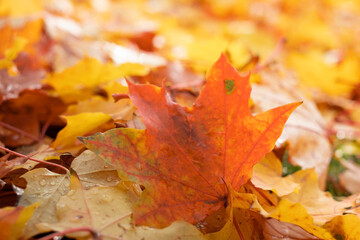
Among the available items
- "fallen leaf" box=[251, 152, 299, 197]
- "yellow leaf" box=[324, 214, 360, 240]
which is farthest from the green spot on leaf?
"yellow leaf" box=[324, 214, 360, 240]

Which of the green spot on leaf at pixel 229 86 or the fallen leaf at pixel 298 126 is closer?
the green spot on leaf at pixel 229 86

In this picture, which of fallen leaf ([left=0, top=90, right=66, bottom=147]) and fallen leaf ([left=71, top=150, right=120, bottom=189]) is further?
fallen leaf ([left=0, top=90, right=66, bottom=147])

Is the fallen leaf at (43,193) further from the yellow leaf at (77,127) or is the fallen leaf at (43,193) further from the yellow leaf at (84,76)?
the yellow leaf at (84,76)

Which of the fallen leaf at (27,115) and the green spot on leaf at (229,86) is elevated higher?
the green spot on leaf at (229,86)

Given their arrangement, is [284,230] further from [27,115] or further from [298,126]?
[27,115]

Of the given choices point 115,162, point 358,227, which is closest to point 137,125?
point 115,162

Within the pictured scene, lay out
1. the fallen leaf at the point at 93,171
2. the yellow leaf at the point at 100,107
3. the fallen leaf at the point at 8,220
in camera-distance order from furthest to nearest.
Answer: the yellow leaf at the point at 100,107
the fallen leaf at the point at 93,171
the fallen leaf at the point at 8,220

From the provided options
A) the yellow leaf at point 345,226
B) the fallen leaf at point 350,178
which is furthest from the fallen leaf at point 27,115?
the fallen leaf at point 350,178

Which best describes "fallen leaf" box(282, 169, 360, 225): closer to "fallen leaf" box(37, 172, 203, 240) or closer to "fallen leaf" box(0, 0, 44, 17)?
"fallen leaf" box(37, 172, 203, 240)
